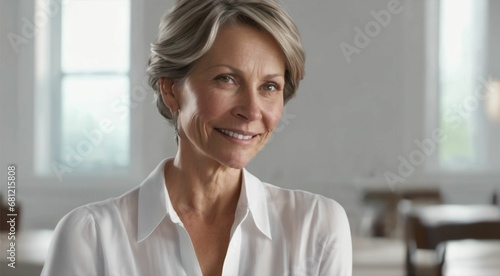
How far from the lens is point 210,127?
91 centimetres

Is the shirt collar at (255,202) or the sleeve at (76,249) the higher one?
the shirt collar at (255,202)

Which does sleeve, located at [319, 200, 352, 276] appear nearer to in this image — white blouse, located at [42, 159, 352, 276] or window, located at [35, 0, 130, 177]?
white blouse, located at [42, 159, 352, 276]

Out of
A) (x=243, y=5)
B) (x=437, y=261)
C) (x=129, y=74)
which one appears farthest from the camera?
(x=129, y=74)

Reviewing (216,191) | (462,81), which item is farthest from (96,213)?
(462,81)

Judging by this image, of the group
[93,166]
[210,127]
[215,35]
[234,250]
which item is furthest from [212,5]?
[93,166]

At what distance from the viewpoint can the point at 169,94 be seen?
98cm

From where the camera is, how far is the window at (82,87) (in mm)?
2479

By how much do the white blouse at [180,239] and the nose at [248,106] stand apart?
12 cm

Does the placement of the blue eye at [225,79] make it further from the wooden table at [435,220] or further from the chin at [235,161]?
the wooden table at [435,220]

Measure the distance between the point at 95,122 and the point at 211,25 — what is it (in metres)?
1.68

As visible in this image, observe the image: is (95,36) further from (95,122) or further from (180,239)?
(180,239)

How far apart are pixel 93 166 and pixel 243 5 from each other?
174 centimetres

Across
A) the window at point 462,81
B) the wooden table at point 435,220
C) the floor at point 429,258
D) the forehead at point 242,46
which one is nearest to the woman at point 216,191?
the forehead at point 242,46

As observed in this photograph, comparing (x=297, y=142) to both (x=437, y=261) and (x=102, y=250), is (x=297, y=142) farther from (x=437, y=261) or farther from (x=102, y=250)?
(x=102, y=250)
